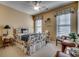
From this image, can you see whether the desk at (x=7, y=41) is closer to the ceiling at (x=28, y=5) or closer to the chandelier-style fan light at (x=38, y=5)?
the ceiling at (x=28, y=5)

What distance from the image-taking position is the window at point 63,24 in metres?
3.16

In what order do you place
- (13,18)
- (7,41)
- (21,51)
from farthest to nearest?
(21,51)
(7,41)
(13,18)

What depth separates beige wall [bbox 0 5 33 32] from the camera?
289cm

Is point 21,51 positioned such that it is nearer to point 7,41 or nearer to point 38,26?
point 7,41

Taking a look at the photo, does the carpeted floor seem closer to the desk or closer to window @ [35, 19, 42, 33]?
the desk

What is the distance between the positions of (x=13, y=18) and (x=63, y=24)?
1.41 metres

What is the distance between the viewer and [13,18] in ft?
9.66

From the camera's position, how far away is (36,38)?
3539mm

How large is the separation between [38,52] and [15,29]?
1063mm

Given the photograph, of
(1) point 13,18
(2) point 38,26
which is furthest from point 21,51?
(1) point 13,18

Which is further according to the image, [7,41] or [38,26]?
[38,26]

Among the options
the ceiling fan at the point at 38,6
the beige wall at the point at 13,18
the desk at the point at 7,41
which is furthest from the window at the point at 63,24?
the desk at the point at 7,41

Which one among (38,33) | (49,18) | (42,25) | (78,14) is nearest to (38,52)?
(38,33)

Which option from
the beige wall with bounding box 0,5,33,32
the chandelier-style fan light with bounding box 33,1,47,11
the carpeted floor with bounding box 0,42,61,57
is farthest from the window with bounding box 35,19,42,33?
the carpeted floor with bounding box 0,42,61,57
